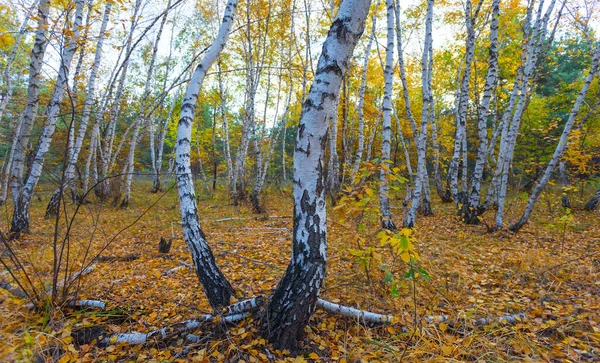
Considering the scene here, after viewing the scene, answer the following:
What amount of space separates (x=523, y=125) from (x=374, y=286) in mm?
13706

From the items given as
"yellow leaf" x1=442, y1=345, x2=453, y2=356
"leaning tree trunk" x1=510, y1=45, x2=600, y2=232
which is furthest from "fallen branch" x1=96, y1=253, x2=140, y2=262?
"leaning tree trunk" x1=510, y1=45, x2=600, y2=232

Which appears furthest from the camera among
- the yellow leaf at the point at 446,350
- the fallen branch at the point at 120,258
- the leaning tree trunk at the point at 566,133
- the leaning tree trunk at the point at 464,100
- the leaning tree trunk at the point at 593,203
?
the leaning tree trunk at the point at 593,203

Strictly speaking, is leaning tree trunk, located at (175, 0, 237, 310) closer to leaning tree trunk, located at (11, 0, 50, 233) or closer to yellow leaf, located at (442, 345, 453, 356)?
yellow leaf, located at (442, 345, 453, 356)

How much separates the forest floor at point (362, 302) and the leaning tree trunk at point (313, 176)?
1.18 feet

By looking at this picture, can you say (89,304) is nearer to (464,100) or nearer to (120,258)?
(120,258)

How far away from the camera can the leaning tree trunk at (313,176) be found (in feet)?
6.91

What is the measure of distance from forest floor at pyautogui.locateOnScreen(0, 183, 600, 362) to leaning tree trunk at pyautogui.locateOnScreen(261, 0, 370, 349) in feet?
1.18

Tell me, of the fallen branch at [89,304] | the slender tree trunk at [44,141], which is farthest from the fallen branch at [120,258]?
the slender tree trunk at [44,141]

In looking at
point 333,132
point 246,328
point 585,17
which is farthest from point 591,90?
point 246,328

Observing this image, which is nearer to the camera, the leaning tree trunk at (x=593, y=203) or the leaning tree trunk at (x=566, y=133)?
the leaning tree trunk at (x=566, y=133)

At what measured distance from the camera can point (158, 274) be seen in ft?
12.5

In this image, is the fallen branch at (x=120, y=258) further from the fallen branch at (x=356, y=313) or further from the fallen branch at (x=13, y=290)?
the fallen branch at (x=356, y=313)

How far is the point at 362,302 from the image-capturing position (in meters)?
2.89

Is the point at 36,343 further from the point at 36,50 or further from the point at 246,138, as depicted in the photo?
the point at 246,138
